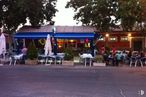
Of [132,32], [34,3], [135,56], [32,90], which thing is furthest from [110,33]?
[32,90]

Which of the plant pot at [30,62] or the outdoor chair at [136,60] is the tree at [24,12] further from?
the outdoor chair at [136,60]

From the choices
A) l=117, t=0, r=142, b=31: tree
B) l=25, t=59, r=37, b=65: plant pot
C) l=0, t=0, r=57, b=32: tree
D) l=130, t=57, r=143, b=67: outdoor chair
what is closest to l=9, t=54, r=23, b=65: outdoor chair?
l=25, t=59, r=37, b=65: plant pot

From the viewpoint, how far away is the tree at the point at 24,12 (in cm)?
4778

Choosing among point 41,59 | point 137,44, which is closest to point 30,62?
point 41,59

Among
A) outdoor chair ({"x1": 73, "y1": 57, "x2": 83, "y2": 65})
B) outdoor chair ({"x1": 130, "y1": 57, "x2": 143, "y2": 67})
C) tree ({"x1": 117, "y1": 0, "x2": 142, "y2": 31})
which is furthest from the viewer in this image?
tree ({"x1": 117, "y1": 0, "x2": 142, "y2": 31})

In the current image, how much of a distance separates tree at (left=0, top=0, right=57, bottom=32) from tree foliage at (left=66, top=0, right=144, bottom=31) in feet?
10.00

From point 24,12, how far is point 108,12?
899cm

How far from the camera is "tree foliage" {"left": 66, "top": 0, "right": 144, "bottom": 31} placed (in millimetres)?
43606

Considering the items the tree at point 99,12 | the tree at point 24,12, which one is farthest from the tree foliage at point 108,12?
the tree at point 24,12

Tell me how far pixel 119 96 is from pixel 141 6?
28302 millimetres

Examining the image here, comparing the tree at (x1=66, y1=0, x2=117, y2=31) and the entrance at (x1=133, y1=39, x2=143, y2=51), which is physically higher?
the tree at (x1=66, y1=0, x2=117, y2=31)

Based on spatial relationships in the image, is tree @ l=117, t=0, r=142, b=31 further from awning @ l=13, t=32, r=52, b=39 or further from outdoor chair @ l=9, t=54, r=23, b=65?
outdoor chair @ l=9, t=54, r=23, b=65

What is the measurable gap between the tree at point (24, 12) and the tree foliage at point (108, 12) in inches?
120

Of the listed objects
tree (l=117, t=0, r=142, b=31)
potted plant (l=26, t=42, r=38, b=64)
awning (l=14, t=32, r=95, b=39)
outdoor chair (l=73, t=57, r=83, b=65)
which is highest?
tree (l=117, t=0, r=142, b=31)
